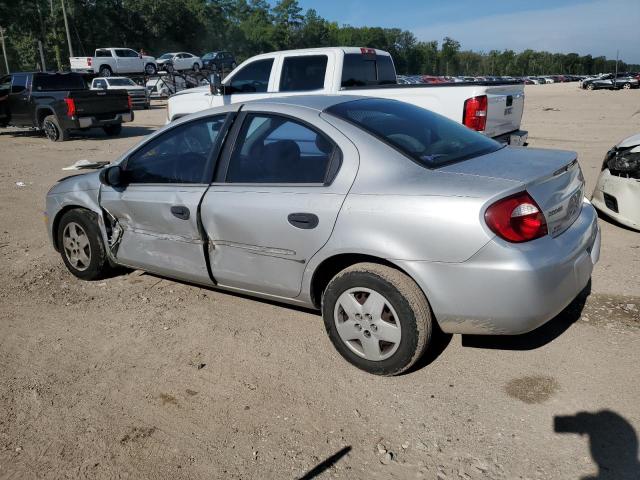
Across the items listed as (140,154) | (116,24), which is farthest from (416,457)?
(116,24)

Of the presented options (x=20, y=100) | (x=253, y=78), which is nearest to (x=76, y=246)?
(x=253, y=78)

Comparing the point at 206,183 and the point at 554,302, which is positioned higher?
the point at 206,183

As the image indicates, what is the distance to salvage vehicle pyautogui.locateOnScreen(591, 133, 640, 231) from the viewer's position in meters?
5.21

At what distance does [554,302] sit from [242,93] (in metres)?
6.78

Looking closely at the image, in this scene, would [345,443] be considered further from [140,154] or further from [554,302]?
[140,154]

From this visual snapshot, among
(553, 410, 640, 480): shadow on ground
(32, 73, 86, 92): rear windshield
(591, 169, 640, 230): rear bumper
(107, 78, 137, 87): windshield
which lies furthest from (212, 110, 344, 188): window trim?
(107, 78, 137, 87): windshield

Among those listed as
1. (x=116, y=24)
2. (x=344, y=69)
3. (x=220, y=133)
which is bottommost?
(x=220, y=133)

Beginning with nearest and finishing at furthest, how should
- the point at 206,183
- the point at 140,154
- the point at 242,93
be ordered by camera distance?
the point at 206,183
the point at 140,154
the point at 242,93

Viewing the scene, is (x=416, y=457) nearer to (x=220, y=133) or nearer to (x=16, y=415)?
(x=16, y=415)

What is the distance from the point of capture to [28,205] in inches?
303

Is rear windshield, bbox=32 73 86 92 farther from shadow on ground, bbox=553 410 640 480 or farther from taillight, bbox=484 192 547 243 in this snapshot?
shadow on ground, bbox=553 410 640 480

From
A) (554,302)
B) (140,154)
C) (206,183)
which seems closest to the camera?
(554,302)

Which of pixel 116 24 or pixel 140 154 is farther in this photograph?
pixel 116 24

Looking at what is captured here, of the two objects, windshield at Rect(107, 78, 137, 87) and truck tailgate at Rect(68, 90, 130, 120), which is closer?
truck tailgate at Rect(68, 90, 130, 120)
